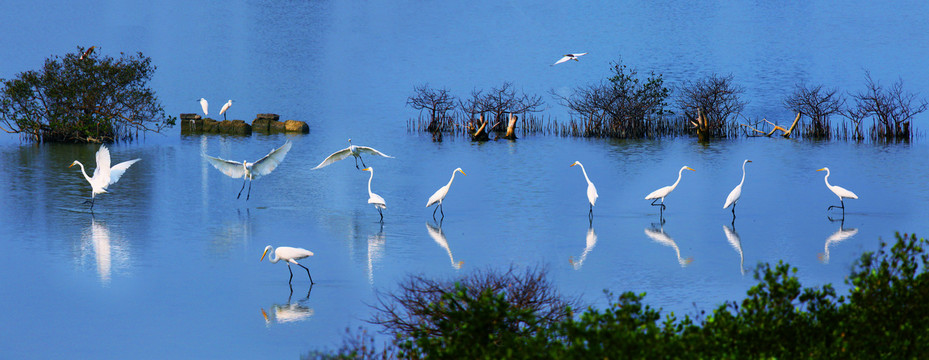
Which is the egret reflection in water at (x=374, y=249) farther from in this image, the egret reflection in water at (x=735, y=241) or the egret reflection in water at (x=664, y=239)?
the egret reflection in water at (x=735, y=241)

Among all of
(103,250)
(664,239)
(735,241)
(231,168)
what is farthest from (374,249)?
(231,168)

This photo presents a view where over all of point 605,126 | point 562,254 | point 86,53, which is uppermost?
point 86,53

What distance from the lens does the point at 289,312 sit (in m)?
7.25

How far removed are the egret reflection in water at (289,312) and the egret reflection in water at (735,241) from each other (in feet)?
14.0

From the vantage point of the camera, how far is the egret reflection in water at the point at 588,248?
924 centimetres

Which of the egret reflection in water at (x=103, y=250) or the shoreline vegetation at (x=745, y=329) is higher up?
the shoreline vegetation at (x=745, y=329)

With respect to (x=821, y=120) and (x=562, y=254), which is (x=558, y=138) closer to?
(x=821, y=120)

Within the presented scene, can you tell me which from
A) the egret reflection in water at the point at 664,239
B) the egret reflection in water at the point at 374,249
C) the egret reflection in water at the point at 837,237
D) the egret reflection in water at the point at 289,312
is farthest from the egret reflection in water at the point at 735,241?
the egret reflection in water at the point at 289,312

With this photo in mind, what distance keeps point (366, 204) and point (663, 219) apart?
4.73 meters

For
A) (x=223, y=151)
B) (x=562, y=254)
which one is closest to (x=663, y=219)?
(x=562, y=254)

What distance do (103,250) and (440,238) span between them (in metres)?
3.83

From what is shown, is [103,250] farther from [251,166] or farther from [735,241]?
[735,241]

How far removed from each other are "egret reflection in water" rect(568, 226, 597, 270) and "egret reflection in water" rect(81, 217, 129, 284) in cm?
455

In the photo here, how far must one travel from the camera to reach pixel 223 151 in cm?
2548
